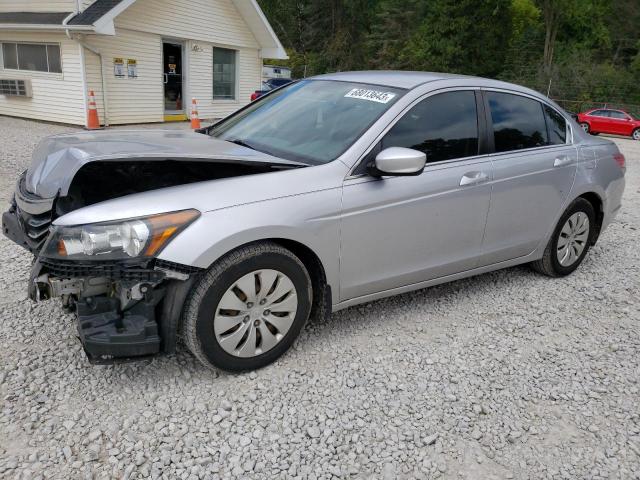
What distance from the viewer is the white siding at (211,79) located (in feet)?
54.6

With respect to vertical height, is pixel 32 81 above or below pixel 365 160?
below

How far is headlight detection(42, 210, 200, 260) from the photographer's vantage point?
2541 millimetres

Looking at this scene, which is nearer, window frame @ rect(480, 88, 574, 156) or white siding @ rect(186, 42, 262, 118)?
window frame @ rect(480, 88, 574, 156)

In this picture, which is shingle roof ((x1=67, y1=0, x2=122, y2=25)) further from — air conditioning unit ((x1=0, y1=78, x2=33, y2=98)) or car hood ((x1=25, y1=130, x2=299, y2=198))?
car hood ((x1=25, y1=130, x2=299, y2=198))

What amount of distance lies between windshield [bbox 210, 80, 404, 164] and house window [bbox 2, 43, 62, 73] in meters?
11.9

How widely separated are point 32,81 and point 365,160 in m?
14.2

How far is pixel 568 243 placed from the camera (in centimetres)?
475

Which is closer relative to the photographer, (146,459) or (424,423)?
(146,459)

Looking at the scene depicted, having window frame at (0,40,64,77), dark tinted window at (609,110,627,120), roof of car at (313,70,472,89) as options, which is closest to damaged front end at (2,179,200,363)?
roof of car at (313,70,472,89)

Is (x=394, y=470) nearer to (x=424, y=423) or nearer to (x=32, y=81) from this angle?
(x=424, y=423)

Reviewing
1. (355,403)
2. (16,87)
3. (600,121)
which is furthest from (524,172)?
(600,121)

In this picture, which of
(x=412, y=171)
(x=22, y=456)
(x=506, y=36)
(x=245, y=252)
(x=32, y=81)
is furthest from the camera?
(x=506, y=36)

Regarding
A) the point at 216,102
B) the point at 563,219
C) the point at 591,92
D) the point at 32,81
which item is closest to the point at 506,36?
the point at 591,92

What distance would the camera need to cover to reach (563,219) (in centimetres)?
458
